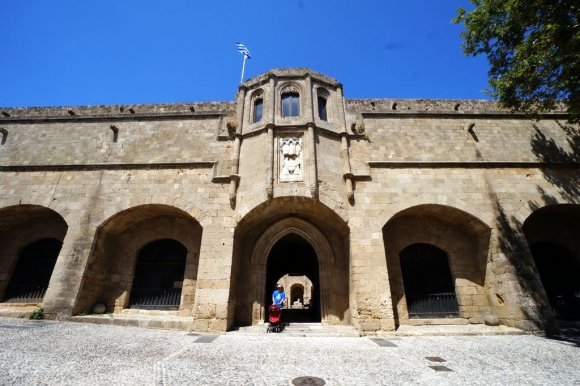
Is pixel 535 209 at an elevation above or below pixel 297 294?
above

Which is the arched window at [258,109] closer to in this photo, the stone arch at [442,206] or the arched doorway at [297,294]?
the stone arch at [442,206]

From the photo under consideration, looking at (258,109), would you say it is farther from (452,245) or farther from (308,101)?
(452,245)

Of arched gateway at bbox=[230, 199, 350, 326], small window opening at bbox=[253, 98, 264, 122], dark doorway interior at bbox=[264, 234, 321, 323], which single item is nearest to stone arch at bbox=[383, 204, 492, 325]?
arched gateway at bbox=[230, 199, 350, 326]

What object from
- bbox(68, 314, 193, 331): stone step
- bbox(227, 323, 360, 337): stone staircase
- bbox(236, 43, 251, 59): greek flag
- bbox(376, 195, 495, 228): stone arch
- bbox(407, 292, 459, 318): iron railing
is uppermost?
bbox(236, 43, 251, 59): greek flag

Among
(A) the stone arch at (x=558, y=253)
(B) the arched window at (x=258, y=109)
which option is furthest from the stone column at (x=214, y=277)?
(A) the stone arch at (x=558, y=253)

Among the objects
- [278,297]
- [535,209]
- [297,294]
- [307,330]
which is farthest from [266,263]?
[297,294]

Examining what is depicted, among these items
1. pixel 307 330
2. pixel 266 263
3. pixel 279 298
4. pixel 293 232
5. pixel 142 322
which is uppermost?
pixel 293 232

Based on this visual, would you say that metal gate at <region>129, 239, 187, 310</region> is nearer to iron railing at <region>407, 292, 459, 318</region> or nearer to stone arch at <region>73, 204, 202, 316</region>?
stone arch at <region>73, 204, 202, 316</region>

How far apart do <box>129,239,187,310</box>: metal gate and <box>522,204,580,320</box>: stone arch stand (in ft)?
40.7

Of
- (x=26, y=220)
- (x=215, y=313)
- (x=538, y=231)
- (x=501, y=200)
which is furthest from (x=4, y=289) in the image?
(x=538, y=231)

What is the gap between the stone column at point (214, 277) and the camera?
7.16 meters

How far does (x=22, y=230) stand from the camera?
980 centimetres

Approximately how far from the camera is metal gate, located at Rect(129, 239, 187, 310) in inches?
351

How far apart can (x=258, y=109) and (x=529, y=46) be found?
8176mm
